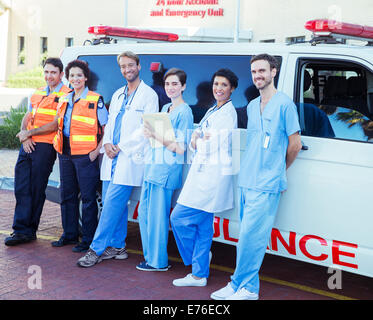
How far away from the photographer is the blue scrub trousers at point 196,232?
4664 mm

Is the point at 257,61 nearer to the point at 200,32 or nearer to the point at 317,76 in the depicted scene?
the point at 317,76

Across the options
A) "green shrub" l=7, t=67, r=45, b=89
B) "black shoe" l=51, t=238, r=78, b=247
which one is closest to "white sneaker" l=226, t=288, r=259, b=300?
"black shoe" l=51, t=238, r=78, b=247

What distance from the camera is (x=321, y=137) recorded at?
4312 millimetres

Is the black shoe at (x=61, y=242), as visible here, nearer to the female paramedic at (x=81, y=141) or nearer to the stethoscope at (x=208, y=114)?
the female paramedic at (x=81, y=141)

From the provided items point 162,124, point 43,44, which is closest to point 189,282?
point 162,124

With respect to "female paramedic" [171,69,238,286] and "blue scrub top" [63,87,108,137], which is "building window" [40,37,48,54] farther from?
"female paramedic" [171,69,238,286]

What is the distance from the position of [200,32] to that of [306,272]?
51.6 feet

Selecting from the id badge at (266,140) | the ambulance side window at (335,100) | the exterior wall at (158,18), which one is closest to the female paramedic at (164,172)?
the id badge at (266,140)

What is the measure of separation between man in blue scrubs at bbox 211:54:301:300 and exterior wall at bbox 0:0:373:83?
1142cm

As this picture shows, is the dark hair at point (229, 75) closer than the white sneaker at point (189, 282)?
Yes

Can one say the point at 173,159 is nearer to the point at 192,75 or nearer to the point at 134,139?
the point at 134,139

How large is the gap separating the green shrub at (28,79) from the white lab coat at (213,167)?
2637 cm

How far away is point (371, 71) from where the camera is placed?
413cm

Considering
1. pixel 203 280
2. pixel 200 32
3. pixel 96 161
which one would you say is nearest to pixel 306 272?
pixel 203 280
